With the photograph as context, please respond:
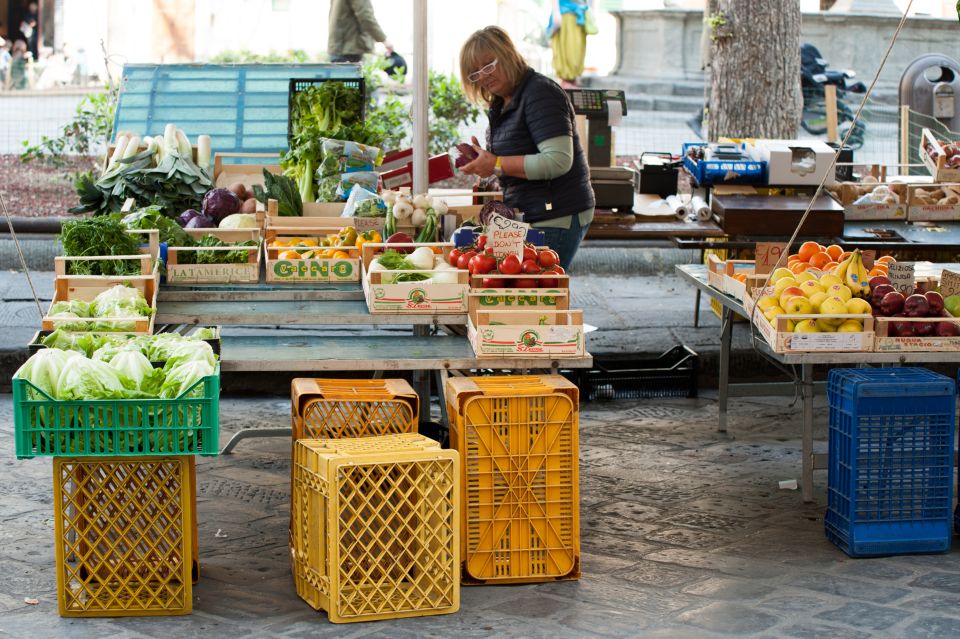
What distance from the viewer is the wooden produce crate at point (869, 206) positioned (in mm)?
7793

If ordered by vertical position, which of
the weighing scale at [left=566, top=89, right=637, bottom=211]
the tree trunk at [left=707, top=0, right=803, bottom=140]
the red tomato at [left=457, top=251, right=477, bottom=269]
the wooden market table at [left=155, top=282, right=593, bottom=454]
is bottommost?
the wooden market table at [left=155, top=282, right=593, bottom=454]

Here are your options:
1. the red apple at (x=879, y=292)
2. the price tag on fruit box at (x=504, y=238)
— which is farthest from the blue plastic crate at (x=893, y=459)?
the price tag on fruit box at (x=504, y=238)

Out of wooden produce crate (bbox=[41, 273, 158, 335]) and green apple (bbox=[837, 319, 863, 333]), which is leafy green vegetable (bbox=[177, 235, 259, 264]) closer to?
wooden produce crate (bbox=[41, 273, 158, 335])

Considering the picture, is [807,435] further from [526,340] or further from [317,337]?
[317,337]

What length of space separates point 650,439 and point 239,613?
2.94 metres

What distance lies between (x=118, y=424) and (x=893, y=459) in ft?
9.45

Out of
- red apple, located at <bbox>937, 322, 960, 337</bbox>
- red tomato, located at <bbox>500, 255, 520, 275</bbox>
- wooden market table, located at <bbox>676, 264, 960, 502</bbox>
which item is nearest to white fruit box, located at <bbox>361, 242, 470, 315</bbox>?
red tomato, located at <bbox>500, 255, 520, 275</bbox>

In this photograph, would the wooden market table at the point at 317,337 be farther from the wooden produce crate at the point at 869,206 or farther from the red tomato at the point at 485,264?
the wooden produce crate at the point at 869,206

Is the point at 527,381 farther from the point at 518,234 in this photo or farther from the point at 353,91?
the point at 353,91

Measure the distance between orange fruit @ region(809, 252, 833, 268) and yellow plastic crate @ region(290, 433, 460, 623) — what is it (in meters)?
2.27

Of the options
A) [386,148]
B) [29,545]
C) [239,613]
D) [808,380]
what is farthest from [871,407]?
[386,148]

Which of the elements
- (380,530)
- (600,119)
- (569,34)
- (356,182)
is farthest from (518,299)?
(569,34)

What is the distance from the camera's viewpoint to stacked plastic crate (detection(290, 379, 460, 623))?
4.38 metres

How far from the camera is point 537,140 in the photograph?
648cm
